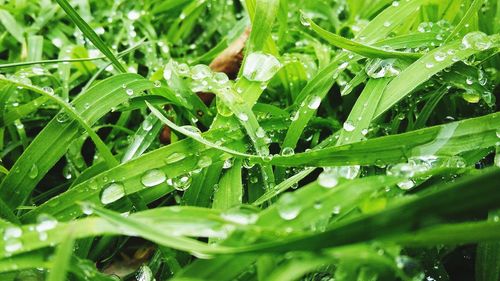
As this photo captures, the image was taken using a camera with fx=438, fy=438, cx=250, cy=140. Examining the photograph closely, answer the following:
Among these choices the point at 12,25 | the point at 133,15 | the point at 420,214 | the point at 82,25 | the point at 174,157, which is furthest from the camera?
the point at 133,15

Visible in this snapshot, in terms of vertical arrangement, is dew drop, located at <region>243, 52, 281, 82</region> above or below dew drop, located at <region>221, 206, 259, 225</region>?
above

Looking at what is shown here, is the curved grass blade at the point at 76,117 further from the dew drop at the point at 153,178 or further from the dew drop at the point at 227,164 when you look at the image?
the dew drop at the point at 227,164

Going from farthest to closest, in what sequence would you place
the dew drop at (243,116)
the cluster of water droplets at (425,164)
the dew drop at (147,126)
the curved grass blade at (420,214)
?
the dew drop at (147,126) → the dew drop at (243,116) → the cluster of water droplets at (425,164) → the curved grass blade at (420,214)

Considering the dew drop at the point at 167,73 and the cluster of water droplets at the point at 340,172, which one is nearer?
the cluster of water droplets at the point at 340,172

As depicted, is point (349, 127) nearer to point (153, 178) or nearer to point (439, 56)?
point (439, 56)

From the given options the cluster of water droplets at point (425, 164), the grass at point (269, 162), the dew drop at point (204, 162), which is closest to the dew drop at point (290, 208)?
the grass at point (269, 162)

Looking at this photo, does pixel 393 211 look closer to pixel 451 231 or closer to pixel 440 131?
pixel 451 231

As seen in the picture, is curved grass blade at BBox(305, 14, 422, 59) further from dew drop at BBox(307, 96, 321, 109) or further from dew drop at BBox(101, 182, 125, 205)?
dew drop at BBox(101, 182, 125, 205)

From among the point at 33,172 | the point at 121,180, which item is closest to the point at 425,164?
the point at 121,180

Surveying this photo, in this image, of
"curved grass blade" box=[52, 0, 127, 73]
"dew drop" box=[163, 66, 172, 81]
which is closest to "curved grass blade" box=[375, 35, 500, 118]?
"dew drop" box=[163, 66, 172, 81]
